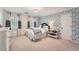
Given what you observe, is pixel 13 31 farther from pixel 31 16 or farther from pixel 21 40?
pixel 31 16

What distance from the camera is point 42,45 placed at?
1.92m

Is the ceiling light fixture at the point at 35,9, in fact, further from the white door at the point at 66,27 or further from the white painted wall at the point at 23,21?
the white door at the point at 66,27

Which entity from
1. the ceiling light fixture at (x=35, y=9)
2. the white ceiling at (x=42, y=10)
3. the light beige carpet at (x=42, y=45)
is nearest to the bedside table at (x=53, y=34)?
the light beige carpet at (x=42, y=45)

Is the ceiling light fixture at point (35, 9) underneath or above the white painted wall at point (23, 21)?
above

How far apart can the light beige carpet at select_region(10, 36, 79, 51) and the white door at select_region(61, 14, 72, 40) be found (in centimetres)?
11

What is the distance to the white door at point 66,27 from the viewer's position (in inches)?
75.3

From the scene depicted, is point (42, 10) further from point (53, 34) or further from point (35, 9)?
point (53, 34)

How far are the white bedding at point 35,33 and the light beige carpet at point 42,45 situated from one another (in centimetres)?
9

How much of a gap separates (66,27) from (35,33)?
2.04ft

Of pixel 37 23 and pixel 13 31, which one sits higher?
pixel 37 23
